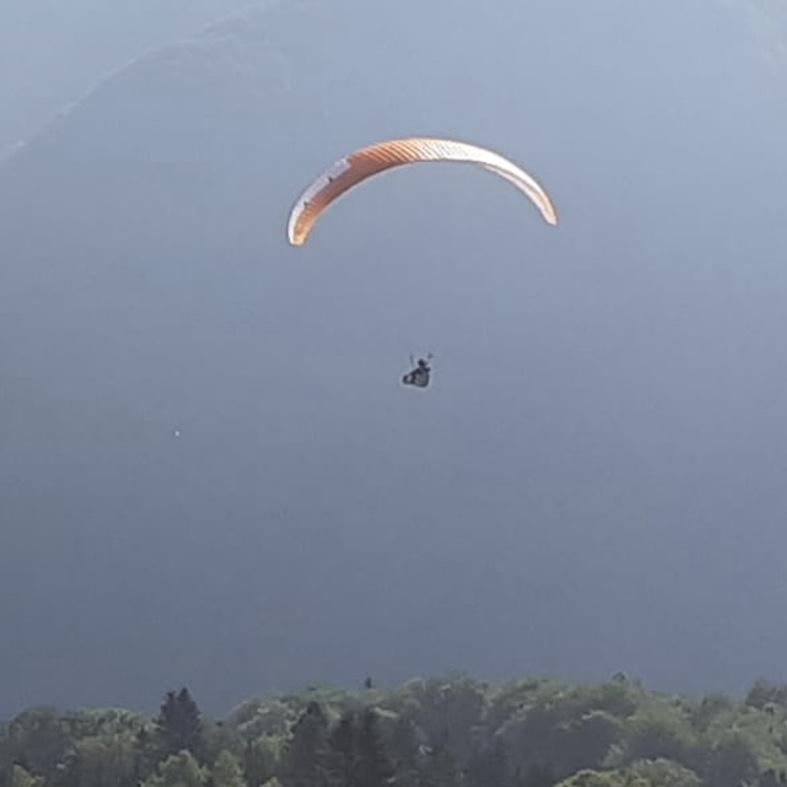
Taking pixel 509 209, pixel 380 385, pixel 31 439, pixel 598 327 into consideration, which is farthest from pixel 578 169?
pixel 31 439

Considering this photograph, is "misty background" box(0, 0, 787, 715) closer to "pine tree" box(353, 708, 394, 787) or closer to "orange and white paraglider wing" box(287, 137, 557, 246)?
"pine tree" box(353, 708, 394, 787)

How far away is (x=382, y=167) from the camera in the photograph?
2547cm

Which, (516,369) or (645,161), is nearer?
(516,369)

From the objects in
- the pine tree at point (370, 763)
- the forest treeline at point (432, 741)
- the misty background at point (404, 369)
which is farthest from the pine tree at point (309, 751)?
the misty background at point (404, 369)

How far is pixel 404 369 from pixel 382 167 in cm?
11442

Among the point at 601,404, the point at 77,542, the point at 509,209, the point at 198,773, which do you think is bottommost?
the point at 198,773

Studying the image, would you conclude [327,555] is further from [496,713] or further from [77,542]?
[496,713]

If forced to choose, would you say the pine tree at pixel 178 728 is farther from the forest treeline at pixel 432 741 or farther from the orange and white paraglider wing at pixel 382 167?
the orange and white paraglider wing at pixel 382 167

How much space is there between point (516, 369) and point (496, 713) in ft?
261

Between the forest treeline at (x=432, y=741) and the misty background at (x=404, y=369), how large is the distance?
33575mm

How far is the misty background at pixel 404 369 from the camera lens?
108750 millimetres

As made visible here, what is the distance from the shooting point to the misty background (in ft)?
357

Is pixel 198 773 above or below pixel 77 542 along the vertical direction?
below

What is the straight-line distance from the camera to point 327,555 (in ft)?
384
